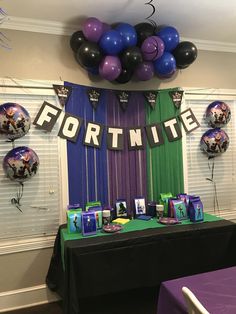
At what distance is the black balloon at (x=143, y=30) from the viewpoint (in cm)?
247

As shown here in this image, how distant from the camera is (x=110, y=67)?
7.81 feet

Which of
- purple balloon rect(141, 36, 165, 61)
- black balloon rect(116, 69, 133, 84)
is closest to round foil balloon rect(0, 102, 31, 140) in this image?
black balloon rect(116, 69, 133, 84)

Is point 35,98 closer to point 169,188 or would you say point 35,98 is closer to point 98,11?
point 98,11

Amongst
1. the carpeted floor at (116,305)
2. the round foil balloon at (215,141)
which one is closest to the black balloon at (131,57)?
the round foil balloon at (215,141)

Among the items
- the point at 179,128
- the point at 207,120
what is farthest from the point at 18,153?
the point at 207,120

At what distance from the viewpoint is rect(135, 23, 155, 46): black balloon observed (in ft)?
8.10

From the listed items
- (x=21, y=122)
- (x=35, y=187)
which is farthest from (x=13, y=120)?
(x=35, y=187)

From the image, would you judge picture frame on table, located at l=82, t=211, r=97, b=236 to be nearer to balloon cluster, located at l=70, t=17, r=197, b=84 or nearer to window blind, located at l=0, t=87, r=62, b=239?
window blind, located at l=0, t=87, r=62, b=239

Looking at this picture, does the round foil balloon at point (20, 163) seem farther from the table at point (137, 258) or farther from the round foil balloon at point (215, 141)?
the round foil balloon at point (215, 141)

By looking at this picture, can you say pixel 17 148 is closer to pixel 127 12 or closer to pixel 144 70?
pixel 144 70

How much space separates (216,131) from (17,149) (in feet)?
6.84

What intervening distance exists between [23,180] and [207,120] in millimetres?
2091

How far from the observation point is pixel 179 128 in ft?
9.80

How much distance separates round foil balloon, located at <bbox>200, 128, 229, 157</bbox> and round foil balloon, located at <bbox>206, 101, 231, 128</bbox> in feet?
0.29
